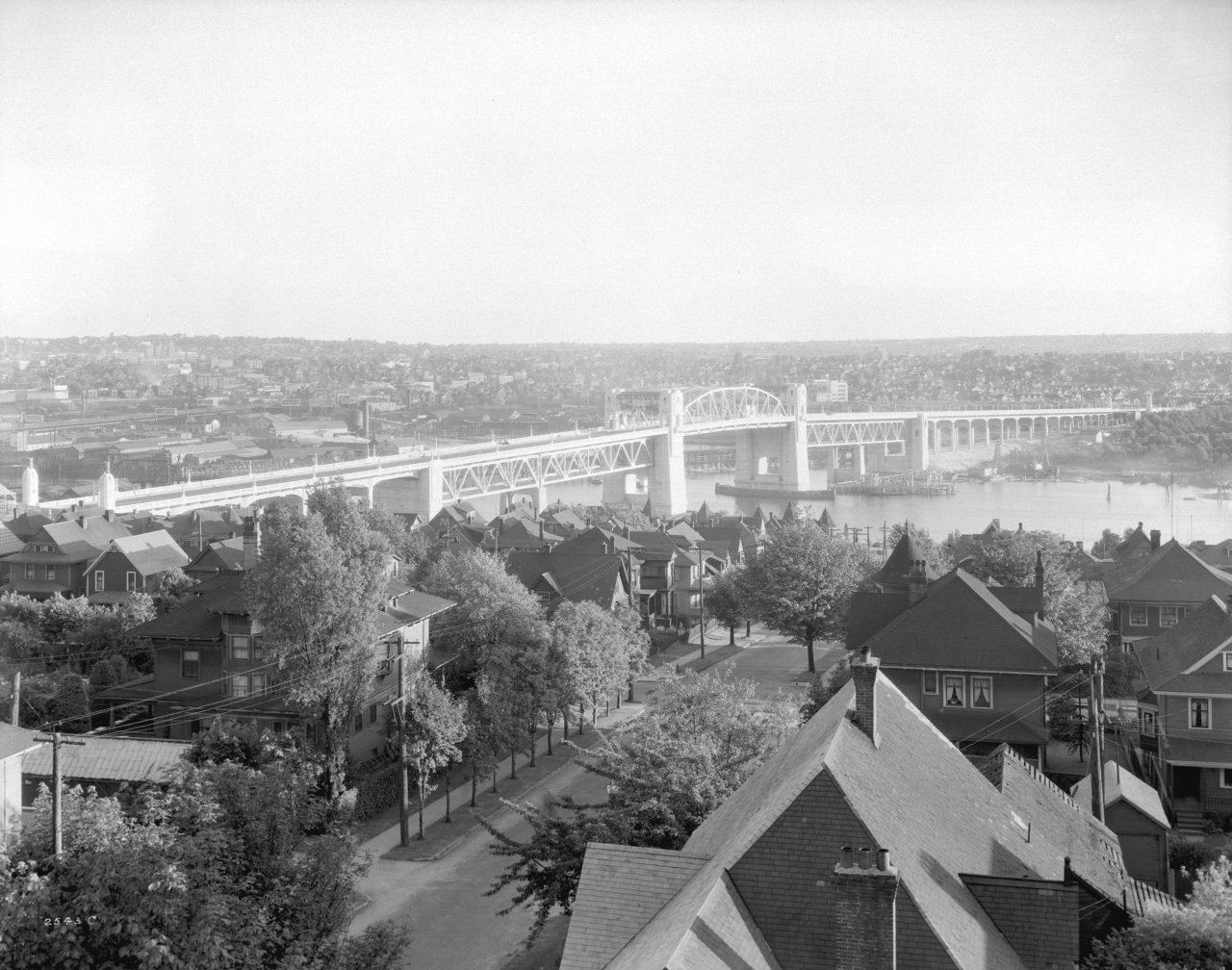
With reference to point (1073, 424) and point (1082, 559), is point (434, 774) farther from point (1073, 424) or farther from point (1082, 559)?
point (1073, 424)

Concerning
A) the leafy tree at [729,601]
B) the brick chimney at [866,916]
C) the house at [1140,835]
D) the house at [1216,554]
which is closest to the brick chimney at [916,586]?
the house at [1140,835]

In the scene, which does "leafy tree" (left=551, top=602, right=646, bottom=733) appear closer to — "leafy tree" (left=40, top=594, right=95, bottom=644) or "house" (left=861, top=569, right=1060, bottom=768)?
"house" (left=861, top=569, right=1060, bottom=768)

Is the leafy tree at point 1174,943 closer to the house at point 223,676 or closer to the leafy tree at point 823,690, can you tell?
the leafy tree at point 823,690

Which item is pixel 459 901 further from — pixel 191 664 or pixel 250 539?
pixel 250 539

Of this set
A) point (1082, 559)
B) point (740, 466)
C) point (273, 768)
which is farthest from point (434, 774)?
point (740, 466)

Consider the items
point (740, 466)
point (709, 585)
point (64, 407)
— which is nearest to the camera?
point (709, 585)

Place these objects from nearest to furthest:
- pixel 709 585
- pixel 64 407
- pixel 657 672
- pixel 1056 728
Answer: pixel 1056 728
pixel 657 672
pixel 709 585
pixel 64 407

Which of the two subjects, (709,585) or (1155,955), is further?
(709,585)

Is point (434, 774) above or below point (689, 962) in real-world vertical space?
below
